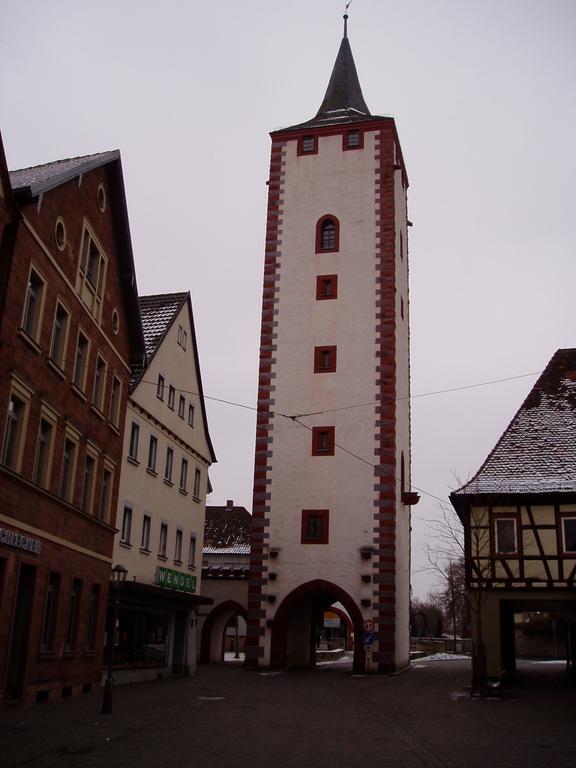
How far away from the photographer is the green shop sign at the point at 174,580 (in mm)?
32625

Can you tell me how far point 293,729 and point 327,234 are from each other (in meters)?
28.6

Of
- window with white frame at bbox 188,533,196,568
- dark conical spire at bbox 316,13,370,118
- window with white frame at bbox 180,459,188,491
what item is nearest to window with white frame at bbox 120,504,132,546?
window with white frame at bbox 180,459,188,491

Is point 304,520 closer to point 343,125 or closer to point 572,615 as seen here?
point 572,615

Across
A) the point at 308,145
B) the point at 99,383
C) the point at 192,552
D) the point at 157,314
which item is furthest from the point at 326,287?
the point at 99,383

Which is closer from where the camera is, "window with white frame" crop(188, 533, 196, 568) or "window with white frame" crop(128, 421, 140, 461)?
"window with white frame" crop(128, 421, 140, 461)

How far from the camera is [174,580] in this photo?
112 feet

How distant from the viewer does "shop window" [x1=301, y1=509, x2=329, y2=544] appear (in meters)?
37.1

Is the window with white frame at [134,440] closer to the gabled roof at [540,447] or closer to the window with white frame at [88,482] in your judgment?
the window with white frame at [88,482]

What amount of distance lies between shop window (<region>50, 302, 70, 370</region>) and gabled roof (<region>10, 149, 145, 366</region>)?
2961 millimetres

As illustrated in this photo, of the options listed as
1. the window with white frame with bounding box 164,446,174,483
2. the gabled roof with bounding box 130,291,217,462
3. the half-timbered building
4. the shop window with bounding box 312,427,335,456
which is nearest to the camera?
the half-timbered building

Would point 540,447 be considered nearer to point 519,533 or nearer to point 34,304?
point 519,533

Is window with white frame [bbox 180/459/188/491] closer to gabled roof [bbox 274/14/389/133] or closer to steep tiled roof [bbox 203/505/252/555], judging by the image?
steep tiled roof [bbox 203/505/252/555]

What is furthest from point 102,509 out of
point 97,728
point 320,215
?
point 320,215

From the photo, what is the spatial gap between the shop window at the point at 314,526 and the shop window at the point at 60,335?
695 inches
